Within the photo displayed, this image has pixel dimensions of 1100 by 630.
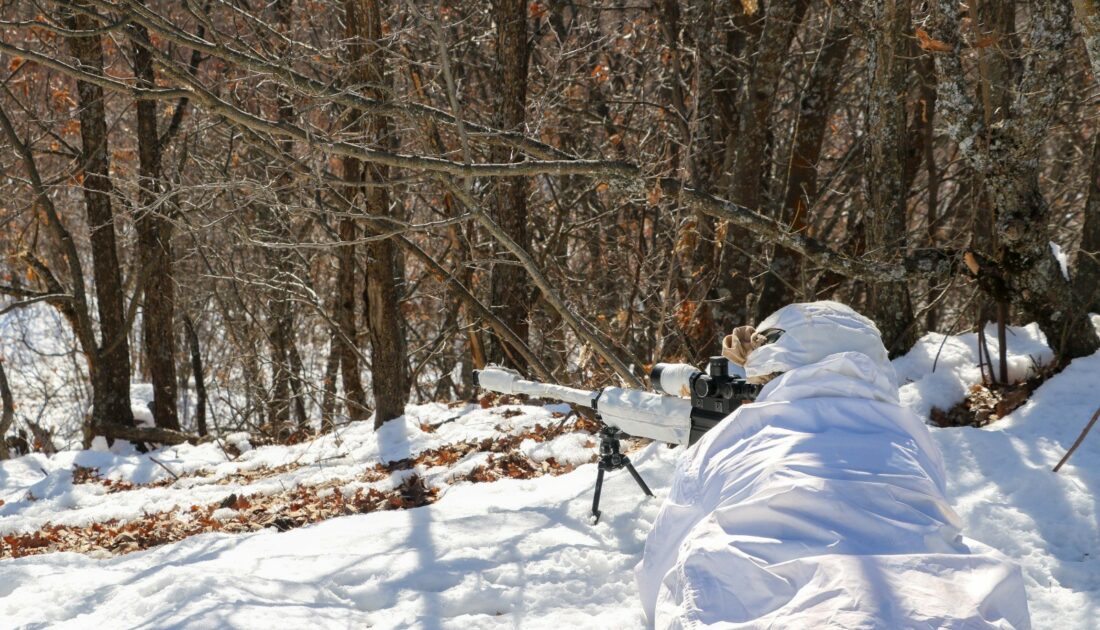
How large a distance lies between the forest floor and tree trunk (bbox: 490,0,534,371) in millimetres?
2314

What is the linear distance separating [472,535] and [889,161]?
3532 mm

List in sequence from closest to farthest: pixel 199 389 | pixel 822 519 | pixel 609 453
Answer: pixel 822 519
pixel 609 453
pixel 199 389

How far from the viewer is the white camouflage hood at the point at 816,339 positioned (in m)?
3.21

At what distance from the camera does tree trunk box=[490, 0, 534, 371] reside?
8.48 metres

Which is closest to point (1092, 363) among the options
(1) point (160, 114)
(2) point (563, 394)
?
(2) point (563, 394)

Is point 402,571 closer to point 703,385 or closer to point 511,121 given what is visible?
point 703,385

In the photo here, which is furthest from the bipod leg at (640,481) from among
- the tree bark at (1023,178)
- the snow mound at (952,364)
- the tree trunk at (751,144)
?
the tree trunk at (751,144)

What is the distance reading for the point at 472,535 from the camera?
4.25 m

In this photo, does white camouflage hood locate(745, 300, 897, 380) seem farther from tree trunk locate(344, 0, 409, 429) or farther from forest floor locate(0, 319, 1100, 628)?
tree trunk locate(344, 0, 409, 429)

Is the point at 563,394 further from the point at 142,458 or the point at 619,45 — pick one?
the point at 619,45

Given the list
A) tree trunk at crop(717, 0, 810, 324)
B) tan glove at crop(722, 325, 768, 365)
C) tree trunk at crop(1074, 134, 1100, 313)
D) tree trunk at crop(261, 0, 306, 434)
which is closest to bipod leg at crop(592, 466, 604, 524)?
tan glove at crop(722, 325, 768, 365)

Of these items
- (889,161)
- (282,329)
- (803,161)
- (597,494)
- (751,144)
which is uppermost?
(751,144)

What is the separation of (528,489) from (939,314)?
8.25m

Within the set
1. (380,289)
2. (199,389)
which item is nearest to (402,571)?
(380,289)
